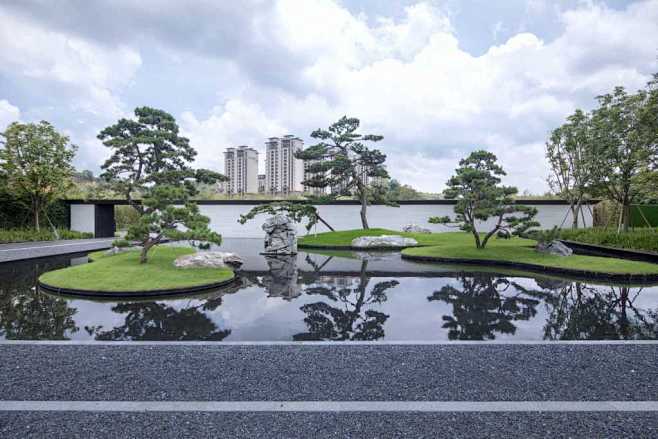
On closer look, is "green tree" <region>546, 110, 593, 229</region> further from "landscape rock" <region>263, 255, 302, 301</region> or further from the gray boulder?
"landscape rock" <region>263, 255, 302, 301</region>

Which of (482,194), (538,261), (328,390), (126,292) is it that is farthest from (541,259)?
(126,292)

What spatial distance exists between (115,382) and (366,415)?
2131 mm

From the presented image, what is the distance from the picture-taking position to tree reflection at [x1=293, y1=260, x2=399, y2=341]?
4.42m

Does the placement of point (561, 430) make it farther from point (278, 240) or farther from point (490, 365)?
point (278, 240)

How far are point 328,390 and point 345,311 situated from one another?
268 cm

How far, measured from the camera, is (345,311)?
551 centimetres

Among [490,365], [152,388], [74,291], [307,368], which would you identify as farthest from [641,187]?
[74,291]

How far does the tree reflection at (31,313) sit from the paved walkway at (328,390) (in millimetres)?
797

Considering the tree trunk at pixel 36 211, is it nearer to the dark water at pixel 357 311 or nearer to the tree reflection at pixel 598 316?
the dark water at pixel 357 311

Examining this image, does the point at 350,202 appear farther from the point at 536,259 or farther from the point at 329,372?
the point at 329,372

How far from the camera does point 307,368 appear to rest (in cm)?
322

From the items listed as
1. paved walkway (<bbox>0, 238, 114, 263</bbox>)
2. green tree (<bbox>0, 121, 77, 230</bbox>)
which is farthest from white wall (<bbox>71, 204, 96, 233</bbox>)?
paved walkway (<bbox>0, 238, 114, 263</bbox>)

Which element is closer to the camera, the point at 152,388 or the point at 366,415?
the point at 366,415

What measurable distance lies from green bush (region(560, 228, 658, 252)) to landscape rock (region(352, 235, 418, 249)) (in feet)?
23.1
